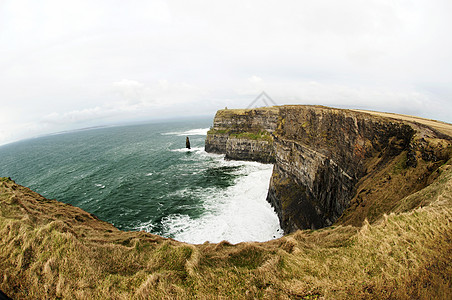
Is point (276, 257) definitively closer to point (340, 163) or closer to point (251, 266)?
point (251, 266)

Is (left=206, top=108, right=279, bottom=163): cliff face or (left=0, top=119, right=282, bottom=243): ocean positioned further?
(left=206, top=108, right=279, bottom=163): cliff face

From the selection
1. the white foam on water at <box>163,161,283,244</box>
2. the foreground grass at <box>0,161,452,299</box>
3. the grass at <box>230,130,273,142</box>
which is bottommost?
the white foam on water at <box>163,161,283,244</box>

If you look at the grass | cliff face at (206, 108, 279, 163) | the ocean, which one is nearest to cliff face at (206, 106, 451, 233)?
the ocean

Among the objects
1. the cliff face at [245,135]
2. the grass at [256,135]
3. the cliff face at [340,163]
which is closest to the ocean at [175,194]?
the cliff face at [245,135]

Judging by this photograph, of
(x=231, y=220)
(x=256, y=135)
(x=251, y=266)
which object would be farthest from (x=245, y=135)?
(x=251, y=266)

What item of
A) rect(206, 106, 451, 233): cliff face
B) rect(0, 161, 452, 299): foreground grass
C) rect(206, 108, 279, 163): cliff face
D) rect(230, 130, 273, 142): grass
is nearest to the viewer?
rect(0, 161, 452, 299): foreground grass

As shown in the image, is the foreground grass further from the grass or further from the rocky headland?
the grass

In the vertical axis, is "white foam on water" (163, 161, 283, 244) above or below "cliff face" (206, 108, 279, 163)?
below

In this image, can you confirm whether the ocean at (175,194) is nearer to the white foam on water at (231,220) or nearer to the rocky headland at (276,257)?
the white foam on water at (231,220)
